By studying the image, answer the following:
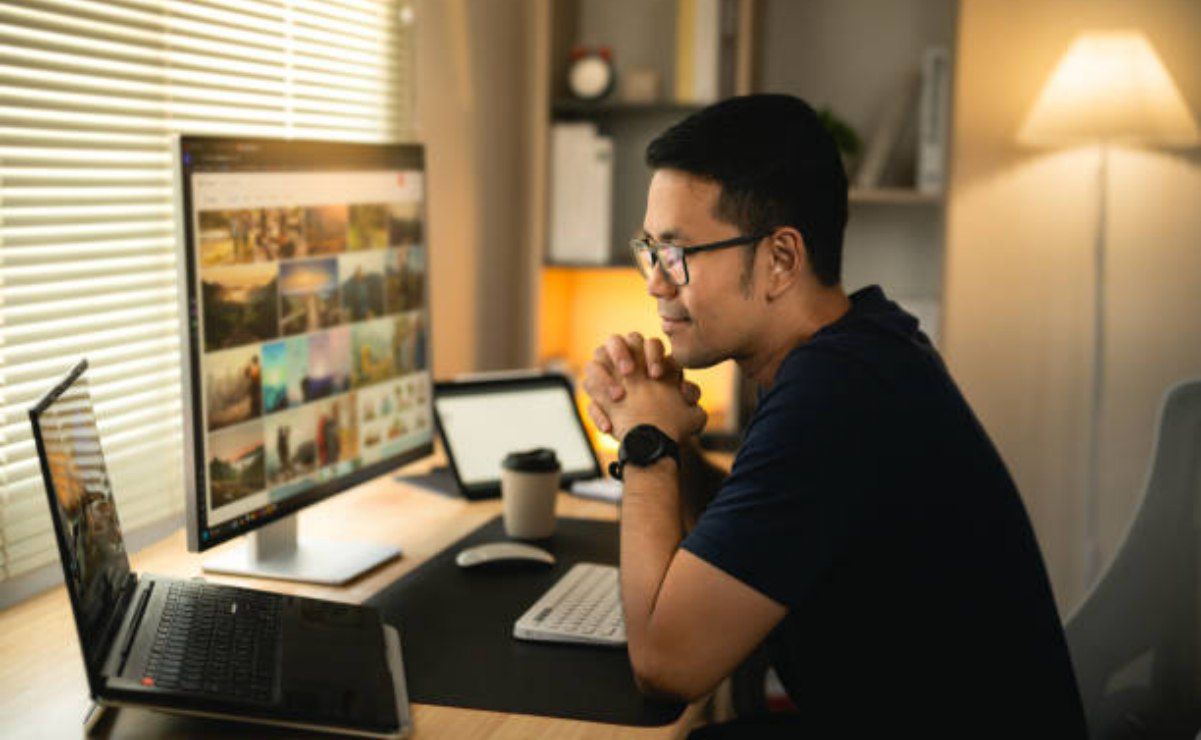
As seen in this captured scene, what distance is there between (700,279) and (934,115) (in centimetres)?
183

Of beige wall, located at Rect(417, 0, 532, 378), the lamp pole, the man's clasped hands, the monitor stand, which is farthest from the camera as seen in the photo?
the lamp pole

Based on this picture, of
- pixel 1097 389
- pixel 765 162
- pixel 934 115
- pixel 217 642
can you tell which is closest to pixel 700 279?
pixel 765 162

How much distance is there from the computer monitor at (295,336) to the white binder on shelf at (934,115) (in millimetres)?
1568

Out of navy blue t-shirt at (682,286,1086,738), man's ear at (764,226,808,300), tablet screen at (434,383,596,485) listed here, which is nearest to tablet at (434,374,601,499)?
tablet screen at (434,383,596,485)

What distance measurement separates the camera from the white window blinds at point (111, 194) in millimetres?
1689

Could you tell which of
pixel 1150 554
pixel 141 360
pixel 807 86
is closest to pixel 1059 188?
pixel 807 86

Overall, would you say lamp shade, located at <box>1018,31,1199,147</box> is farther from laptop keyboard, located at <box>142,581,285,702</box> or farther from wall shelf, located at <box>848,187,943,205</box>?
laptop keyboard, located at <box>142,581,285,702</box>

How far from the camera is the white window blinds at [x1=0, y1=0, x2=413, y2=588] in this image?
66.5 inches

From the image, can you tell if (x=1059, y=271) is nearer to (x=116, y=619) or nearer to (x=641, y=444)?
(x=641, y=444)

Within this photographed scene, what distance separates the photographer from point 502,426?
7.18ft

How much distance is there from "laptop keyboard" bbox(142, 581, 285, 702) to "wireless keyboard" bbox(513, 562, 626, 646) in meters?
0.30

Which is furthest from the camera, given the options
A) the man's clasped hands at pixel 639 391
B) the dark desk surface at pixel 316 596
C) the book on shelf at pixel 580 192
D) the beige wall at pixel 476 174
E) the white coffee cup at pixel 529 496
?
the book on shelf at pixel 580 192

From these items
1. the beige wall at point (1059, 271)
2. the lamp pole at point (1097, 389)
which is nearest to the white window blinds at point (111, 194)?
the beige wall at point (1059, 271)

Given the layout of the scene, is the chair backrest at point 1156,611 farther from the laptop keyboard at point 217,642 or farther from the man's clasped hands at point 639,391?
the laptop keyboard at point 217,642
